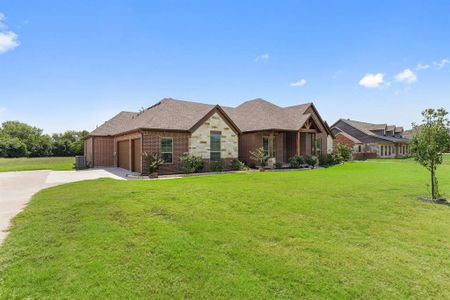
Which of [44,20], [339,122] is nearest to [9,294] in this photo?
[44,20]

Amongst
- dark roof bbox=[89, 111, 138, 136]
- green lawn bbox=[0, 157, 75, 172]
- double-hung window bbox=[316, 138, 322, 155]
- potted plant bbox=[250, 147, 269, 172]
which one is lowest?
green lawn bbox=[0, 157, 75, 172]

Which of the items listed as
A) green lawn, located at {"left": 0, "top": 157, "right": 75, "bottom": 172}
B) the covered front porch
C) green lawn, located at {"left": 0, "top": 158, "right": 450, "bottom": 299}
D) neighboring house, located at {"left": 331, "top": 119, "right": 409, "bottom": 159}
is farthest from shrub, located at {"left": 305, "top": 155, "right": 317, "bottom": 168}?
green lawn, located at {"left": 0, "top": 157, "right": 75, "bottom": 172}

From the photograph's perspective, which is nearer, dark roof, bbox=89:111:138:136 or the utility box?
the utility box

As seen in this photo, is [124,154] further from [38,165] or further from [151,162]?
[38,165]

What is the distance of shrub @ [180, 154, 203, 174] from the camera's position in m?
17.2

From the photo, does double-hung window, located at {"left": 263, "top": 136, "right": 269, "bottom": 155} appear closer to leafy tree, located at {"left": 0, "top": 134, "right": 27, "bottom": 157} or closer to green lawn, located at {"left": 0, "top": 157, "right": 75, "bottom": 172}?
green lawn, located at {"left": 0, "top": 157, "right": 75, "bottom": 172}

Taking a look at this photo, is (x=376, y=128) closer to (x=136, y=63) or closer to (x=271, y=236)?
(x=136, y=63)

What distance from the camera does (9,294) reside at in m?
3.26

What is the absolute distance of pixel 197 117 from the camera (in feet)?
62.3

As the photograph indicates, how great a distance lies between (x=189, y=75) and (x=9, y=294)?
20076 mm

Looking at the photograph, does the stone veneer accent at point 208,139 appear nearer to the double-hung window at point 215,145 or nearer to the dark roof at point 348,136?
the double-hung window at point 215,145

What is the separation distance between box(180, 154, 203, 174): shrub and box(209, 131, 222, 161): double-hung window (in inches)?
61.8

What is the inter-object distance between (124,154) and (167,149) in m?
6.12

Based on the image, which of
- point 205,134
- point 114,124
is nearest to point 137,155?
point 205,134
